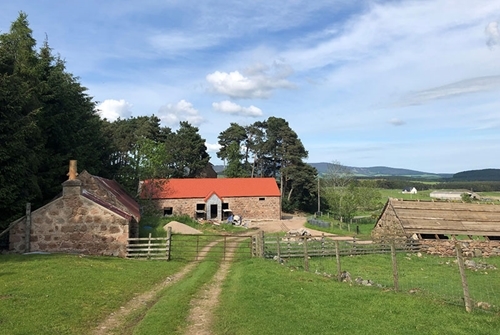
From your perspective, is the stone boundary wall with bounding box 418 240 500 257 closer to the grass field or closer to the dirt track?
the dirt track

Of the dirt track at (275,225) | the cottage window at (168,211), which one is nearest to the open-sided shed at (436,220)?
the dirt track at (275,225)

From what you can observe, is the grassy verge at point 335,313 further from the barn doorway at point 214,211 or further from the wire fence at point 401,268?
the barn doorway at point 214,211

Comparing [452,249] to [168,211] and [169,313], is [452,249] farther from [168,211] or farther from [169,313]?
[168,211]

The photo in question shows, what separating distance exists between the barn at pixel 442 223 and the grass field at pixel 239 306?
2042cm

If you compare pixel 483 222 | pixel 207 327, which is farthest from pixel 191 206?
pixel 207 327

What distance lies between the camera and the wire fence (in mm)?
12713

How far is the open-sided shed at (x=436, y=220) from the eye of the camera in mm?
32750

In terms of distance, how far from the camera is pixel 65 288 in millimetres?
12805

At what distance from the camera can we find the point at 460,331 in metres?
8.14

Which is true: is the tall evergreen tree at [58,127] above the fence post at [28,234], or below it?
above

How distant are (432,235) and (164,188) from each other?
3171cm

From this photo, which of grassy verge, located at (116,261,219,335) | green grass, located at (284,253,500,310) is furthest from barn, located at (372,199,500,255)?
grassy verge, located at (116,261,219,335)

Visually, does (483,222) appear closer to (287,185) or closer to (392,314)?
(392,314)

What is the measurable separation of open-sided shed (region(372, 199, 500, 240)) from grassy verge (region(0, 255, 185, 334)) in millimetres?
21100
